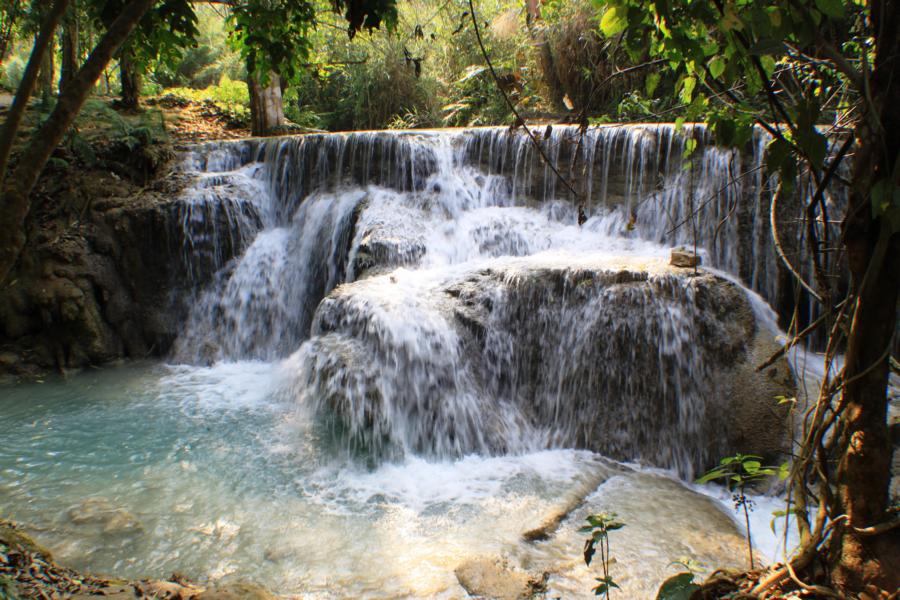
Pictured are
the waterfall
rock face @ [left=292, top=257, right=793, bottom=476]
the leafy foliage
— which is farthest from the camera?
the waterfall

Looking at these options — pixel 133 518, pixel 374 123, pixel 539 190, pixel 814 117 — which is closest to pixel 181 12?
pixel 814 117

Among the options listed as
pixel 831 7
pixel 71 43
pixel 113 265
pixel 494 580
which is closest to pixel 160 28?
pixel 831 7

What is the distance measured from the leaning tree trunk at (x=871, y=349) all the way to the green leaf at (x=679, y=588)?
363mm

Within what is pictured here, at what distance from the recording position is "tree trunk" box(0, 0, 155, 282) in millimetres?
2004

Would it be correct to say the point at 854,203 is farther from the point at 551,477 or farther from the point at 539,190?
the point at 539,190

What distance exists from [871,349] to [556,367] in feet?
13.7

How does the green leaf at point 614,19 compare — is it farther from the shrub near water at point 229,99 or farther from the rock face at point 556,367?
the shrub near water at point 229,99

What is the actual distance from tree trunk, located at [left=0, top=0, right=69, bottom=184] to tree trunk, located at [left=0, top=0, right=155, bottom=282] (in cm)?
5

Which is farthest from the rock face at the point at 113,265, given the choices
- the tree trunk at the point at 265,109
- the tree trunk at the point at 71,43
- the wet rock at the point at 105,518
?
the wet rock at the point at 105,518

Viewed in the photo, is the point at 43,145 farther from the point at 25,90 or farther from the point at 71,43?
the point at 71,43

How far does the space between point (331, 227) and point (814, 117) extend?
7090 mm

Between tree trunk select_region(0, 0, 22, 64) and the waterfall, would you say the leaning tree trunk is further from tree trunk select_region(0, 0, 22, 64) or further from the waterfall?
tree trunk select_region(0, 0, 22, 64)

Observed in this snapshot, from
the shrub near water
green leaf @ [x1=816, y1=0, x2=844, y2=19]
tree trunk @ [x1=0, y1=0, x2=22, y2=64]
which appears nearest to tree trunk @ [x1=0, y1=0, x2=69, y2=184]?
green leaf @ [x1=816, y1=0, x2=844, y2=19]

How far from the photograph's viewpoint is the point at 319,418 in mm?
5312
